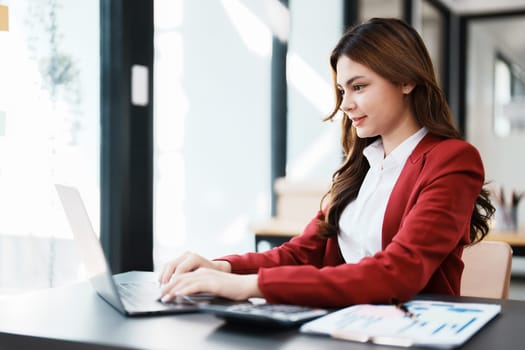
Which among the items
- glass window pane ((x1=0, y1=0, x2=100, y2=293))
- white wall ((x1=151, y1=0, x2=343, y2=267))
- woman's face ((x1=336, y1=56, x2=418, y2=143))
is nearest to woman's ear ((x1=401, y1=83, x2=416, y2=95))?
woman's face ((x1=336, y1=56, x2=418, y2=143))

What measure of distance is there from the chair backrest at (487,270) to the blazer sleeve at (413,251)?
181 millimetres

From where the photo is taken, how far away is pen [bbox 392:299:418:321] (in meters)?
1.10

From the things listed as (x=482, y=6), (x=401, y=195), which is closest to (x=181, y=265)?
(x=401, y=195)

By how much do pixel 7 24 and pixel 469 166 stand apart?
1496 millimetres

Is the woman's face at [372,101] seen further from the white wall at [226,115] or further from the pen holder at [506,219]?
the pen holder at [506,219]

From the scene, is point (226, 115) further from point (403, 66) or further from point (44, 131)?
point (403, 66)

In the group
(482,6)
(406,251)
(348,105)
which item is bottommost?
(406,251)

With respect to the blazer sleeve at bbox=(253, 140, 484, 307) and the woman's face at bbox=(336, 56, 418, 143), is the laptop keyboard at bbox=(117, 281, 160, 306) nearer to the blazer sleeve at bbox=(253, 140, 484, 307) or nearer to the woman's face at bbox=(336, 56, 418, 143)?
the blazer sleeve at bbox=(253, 140, 484, 307)

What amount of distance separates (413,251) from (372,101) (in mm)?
435

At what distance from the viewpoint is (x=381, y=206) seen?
5.45ft

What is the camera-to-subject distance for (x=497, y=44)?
6895mm

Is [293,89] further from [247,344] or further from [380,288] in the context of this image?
[247,344]

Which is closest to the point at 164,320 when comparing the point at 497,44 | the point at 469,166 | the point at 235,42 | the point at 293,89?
the point at 469,166

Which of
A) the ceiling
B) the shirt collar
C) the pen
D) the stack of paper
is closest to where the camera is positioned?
the stack of paper
